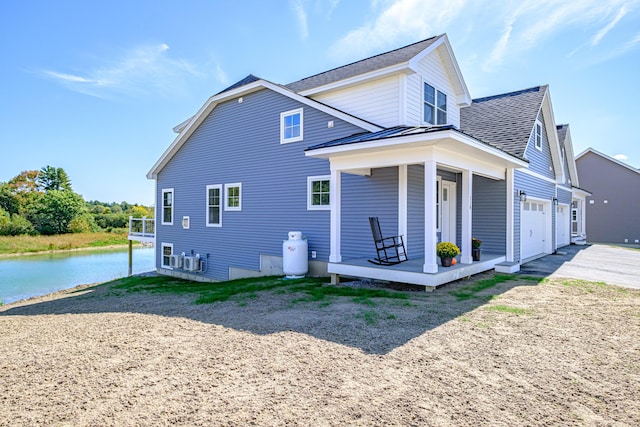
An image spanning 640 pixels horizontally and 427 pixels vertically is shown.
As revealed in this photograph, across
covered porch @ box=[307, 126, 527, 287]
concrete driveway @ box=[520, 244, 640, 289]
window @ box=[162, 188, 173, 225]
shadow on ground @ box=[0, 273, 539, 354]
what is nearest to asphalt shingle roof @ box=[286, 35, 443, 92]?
covered porch @ box=[307, 126, 527, 287]

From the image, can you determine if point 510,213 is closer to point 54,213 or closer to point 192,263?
point 192,263

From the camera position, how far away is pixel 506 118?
11.8 metres

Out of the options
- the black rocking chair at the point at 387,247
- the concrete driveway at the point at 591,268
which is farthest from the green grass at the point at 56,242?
the concrete driveway at the point at 591,268

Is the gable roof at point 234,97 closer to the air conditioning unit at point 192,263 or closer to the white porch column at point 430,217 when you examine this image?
the white porch column at point 430,217

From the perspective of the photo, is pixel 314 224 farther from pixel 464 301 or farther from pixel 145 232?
pixel 145 232

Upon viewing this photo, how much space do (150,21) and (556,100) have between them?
1491cm

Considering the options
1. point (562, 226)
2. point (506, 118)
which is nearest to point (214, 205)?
point (506, 118)

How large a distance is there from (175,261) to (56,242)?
2481 centimetres

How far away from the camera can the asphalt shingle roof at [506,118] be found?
10.6 metres

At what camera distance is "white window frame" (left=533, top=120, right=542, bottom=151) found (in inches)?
459

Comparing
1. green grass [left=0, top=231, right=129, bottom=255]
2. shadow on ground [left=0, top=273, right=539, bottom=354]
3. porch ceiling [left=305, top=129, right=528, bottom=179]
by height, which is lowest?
green grass [left=0, top=231, right=129, bottom=255]

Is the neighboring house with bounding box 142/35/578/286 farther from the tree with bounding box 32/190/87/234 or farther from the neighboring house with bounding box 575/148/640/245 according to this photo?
the tree with bounding box 32/190/87/234

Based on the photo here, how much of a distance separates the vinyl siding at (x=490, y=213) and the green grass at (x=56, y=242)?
3272 centimetres

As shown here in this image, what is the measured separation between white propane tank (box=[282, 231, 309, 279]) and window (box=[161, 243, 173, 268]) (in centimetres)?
723
